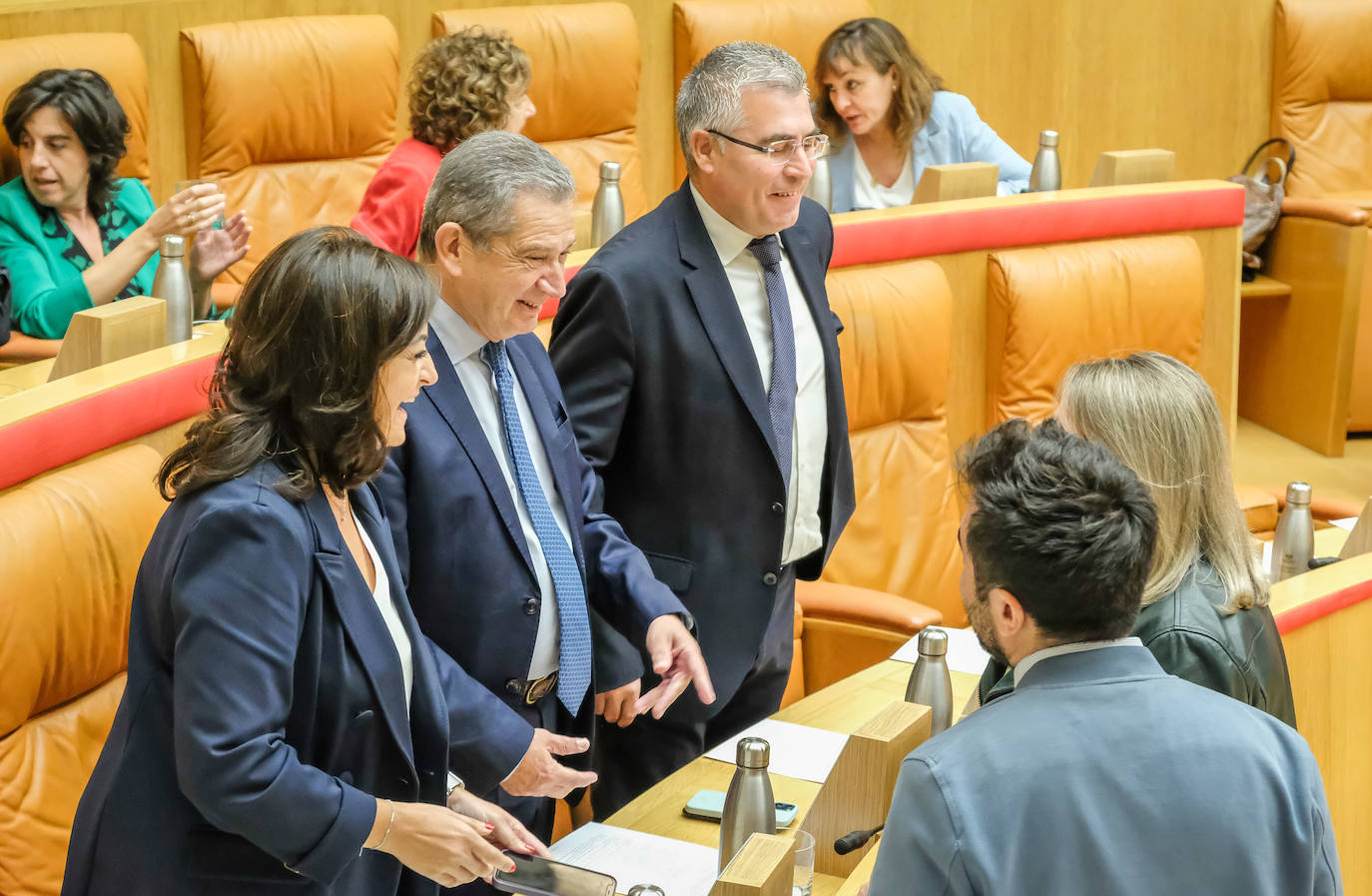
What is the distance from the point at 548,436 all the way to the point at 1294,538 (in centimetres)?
154

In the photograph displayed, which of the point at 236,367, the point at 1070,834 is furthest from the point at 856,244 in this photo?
the point at 1070,834

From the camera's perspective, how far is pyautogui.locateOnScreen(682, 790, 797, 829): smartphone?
72.7 inches

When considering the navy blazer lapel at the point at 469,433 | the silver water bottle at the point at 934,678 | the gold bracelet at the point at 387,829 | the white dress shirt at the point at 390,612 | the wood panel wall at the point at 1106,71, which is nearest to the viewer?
the gold bracelet at the point at 387,829

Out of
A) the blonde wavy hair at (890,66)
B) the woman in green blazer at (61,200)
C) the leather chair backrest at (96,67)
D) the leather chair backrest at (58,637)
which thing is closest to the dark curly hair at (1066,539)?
the leather chair backrest at (58,637)

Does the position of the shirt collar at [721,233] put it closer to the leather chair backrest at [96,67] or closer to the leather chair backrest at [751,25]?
the leather chair backrest at [96,67]

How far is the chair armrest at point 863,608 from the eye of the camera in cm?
271

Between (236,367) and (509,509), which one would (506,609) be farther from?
(236,367)

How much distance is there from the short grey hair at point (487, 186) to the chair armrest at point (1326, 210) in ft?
11.9

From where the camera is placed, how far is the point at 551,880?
154 centimetres

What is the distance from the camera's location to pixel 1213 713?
1168 mm

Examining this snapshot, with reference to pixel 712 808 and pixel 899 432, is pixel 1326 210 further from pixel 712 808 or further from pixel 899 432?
pixel 712 808

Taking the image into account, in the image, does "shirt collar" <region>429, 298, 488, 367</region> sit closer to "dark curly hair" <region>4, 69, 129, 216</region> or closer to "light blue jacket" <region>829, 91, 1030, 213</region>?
"dark curly hair" <region>4, 69, 129, 216</region>

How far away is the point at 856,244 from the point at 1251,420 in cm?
261

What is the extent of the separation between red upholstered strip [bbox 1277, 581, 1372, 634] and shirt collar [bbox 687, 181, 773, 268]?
3.07 feet
